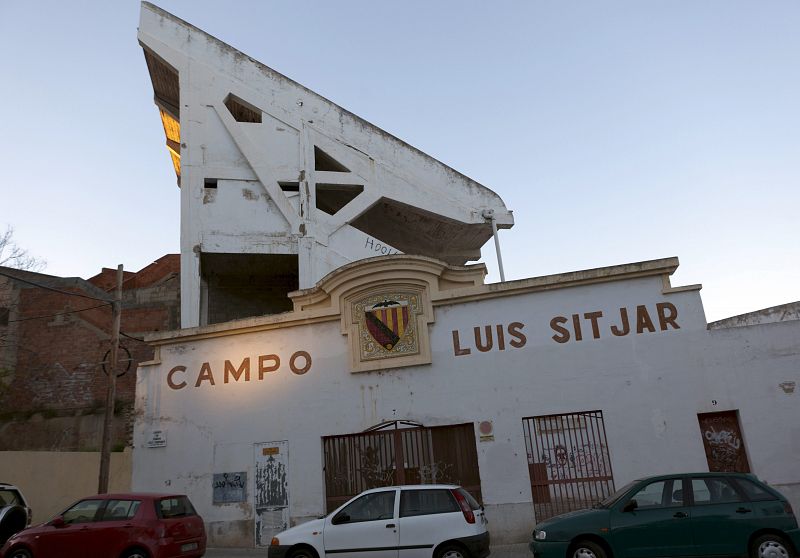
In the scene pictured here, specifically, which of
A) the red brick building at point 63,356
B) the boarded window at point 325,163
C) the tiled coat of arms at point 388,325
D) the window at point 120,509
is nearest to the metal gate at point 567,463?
the tiled coat of arms at point 388,325

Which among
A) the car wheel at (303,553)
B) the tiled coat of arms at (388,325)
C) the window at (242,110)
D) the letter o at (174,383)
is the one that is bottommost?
the car wheel at (303,553)

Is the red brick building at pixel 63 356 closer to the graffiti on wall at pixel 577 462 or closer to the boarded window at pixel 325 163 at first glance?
the boarded window at pixel 325 163

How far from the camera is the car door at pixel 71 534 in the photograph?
32.8 feet

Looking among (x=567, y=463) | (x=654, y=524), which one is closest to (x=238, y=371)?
(x=567, y=463)

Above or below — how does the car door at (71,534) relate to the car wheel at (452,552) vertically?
above

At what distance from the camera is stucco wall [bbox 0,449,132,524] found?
1653 cm

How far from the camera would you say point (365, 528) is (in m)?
9.44

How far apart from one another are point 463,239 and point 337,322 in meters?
13.6

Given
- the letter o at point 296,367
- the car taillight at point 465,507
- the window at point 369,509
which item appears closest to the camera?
the car taillight at point 465,507

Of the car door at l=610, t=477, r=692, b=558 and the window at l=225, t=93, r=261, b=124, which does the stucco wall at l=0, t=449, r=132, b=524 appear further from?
the window at l=225, t=93, r=261, b=124

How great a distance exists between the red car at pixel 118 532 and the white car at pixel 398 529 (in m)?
1.67

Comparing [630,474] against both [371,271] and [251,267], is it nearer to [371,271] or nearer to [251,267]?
[371,271]

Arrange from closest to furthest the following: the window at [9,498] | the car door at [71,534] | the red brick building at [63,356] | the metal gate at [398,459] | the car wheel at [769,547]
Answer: the car wheel at [769,547] < the car door at [71,534] < the window at [9,498] < the metal gate at [398,459] < the red brick building at [63,356]

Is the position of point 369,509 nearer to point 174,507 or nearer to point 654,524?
point 174,507
